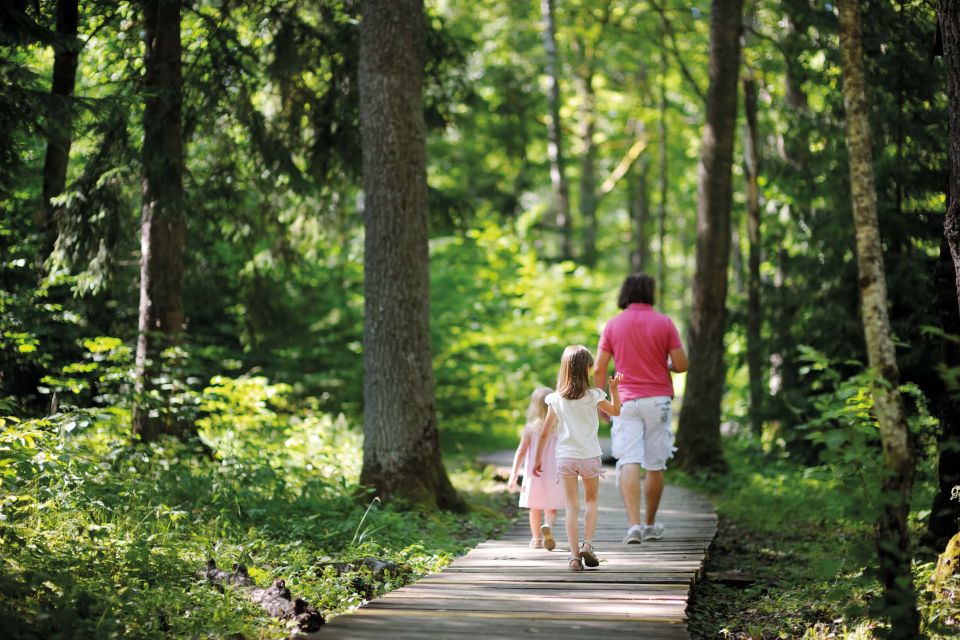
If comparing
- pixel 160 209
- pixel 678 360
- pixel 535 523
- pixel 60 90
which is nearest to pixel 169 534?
pixel 535 523

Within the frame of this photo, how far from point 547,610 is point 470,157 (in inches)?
888

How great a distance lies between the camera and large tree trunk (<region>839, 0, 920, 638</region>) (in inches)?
182

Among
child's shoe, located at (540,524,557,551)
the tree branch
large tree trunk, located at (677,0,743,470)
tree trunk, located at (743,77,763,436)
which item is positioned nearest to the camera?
child's shoe, located at (540,524,557,551)

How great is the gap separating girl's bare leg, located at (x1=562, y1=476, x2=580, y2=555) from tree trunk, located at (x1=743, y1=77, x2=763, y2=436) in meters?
8.46

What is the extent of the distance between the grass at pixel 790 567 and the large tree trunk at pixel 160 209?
6.94 m

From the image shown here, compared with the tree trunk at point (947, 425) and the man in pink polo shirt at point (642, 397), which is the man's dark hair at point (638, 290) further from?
the tree trunk at point (947, 425)

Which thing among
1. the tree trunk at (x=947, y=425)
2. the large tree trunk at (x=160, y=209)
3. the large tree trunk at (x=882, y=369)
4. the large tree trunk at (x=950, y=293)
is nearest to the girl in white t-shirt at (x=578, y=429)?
the large tree trunk at (x=882, y=369)

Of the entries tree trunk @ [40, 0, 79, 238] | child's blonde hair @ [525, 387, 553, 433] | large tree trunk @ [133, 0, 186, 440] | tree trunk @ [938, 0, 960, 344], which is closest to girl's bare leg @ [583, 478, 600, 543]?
child's blonde hair @ [525, 387, 553, 433]

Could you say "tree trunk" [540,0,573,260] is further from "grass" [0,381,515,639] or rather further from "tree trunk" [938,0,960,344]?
"tree trunk" [938,0,960,344]

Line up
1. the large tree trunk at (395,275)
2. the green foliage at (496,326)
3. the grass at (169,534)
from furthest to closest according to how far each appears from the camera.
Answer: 1. the green foliage at (496,326)
2. the large tree trunk at (395,275)
3. the grass at (169,534)

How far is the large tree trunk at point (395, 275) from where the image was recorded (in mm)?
9336

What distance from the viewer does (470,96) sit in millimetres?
13820

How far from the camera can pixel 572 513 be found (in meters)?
6.76

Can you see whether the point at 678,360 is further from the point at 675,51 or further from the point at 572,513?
the point at 675,51
